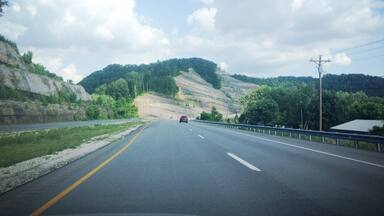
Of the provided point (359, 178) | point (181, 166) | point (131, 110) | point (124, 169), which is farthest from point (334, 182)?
point (131, 110)

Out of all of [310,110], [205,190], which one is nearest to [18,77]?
[205,190]

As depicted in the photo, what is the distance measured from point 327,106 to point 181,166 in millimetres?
84770

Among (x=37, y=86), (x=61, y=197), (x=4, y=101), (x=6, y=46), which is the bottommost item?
(x=61, y=197)

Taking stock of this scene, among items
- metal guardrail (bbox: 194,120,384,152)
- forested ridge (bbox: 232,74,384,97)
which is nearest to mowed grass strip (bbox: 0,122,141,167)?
metal guardrail (bbox: 194,120,384,152)

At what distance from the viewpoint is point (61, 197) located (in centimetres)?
624

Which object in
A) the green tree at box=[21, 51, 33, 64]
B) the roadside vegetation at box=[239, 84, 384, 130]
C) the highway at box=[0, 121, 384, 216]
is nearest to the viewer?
the highway at box=[0, 121, 384, 216]

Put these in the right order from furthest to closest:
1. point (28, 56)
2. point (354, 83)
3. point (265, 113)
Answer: point (354, 83) < point (265, 113) < point (28, 56)

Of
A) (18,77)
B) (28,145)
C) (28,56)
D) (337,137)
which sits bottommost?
(28,145)

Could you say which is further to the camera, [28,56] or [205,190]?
[28,56]

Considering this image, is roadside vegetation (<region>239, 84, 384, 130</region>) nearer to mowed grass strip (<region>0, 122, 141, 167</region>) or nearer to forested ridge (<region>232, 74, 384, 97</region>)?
forested ridge (<region>232, 74, 384, 97</region>)

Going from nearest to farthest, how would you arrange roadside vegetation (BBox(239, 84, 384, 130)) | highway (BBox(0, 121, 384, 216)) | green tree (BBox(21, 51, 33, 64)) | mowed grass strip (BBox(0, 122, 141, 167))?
1. highway (BBox(0, 121, 384, 216))
2. mowed grass strip (BBox(0, 122, 141, 167))
3. green tree (BBox(21, 51, 33, 64))
4. roadside vegetation (BBox(239, 84, 384, 130))

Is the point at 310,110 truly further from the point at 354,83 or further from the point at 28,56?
the point at 28,56

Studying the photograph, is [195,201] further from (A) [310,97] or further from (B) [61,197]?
(A) [310,97]

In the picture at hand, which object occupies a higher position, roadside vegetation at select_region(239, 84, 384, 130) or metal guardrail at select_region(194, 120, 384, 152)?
roadside vegetation at select_region(239, 84, 384, 130)
